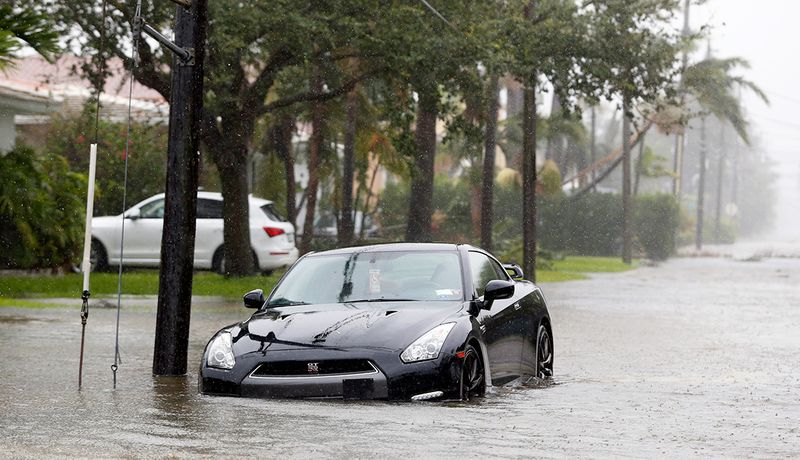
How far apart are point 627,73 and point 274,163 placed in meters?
14.2

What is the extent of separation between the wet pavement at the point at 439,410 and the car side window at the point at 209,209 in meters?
11.1

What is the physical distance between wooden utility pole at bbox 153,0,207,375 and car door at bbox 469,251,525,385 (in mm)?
2507

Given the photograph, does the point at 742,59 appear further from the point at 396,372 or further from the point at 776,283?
the point at 396,372

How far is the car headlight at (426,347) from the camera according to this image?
10.2 meters

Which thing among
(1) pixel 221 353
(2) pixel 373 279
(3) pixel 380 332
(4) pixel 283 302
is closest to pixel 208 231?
(4) pixel 283 302

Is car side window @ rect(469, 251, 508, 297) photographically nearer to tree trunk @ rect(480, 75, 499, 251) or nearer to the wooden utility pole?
the wooden utility pole

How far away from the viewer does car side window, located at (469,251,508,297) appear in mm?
12047

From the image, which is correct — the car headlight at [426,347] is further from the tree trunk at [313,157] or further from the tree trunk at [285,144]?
the tree trunk at [285,144]

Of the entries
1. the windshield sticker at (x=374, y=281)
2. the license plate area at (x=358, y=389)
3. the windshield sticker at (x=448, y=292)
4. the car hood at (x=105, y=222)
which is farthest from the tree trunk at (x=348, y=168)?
the license plate area at (x=358, y=389)

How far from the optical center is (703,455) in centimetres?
829

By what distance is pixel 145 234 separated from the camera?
30.3m

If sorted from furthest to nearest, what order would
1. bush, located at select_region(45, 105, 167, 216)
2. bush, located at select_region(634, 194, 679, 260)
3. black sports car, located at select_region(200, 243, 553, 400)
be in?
1. bush, located at select_region(634, 194, 679, 260)
2. bush, located at select_region(45, 105, 167, 216)
3. black sports car, located at select_region(200, 243, 553, 400)

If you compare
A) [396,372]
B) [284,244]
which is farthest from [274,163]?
[396,372]

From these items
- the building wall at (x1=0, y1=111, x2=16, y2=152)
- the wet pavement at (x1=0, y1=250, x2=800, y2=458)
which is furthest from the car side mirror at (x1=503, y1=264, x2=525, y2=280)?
the building wall at (x1=0, y1=111, x2=16, y2=152)
